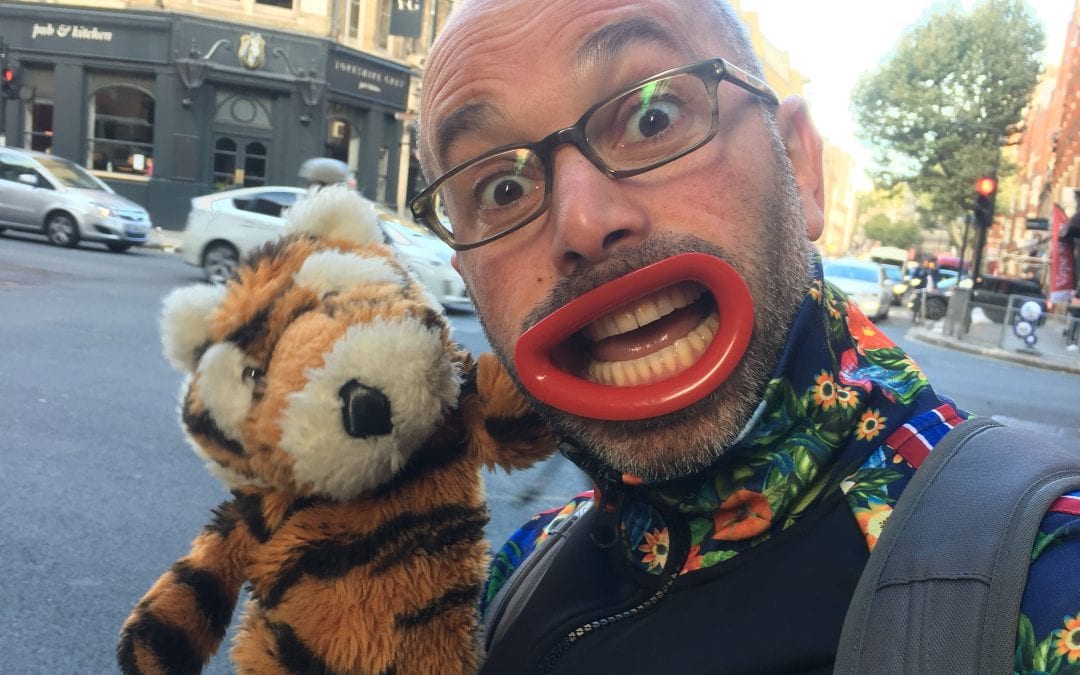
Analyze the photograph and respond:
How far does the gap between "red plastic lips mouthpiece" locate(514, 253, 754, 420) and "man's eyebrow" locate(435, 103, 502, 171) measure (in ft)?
1.15

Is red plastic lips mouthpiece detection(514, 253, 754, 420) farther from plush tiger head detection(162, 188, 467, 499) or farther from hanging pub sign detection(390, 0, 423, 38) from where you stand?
hanging pub sign detection(390, 0, 423, 38)

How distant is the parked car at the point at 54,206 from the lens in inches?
537

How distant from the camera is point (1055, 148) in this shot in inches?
1499

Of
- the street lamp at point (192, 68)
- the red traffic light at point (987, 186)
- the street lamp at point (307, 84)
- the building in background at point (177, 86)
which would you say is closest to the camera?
the red traffic light at point (987, 186)

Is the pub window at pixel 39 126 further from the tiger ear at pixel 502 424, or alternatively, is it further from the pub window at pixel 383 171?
the tiger ear at pixel 502 424

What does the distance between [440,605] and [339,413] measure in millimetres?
332

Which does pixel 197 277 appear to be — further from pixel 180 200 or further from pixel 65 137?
pixel 65 137

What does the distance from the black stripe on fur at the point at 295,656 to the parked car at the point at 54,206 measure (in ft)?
47.8

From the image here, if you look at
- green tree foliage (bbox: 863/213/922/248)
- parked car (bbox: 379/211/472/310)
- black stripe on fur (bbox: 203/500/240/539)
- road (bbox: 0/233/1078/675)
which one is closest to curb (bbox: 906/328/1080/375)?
road (bbox: 0/233/1078/675)

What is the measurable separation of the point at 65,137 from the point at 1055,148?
132 feet

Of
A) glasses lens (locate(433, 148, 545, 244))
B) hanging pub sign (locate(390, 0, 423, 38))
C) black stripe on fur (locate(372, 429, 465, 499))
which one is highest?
hanging pub sign (locate(390, 0, 423, 38))

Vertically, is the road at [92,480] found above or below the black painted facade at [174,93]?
below

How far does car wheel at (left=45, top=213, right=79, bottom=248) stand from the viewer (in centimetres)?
1376

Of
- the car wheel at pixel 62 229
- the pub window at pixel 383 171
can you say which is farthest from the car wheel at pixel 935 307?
the car wheel at pixel 62 229
